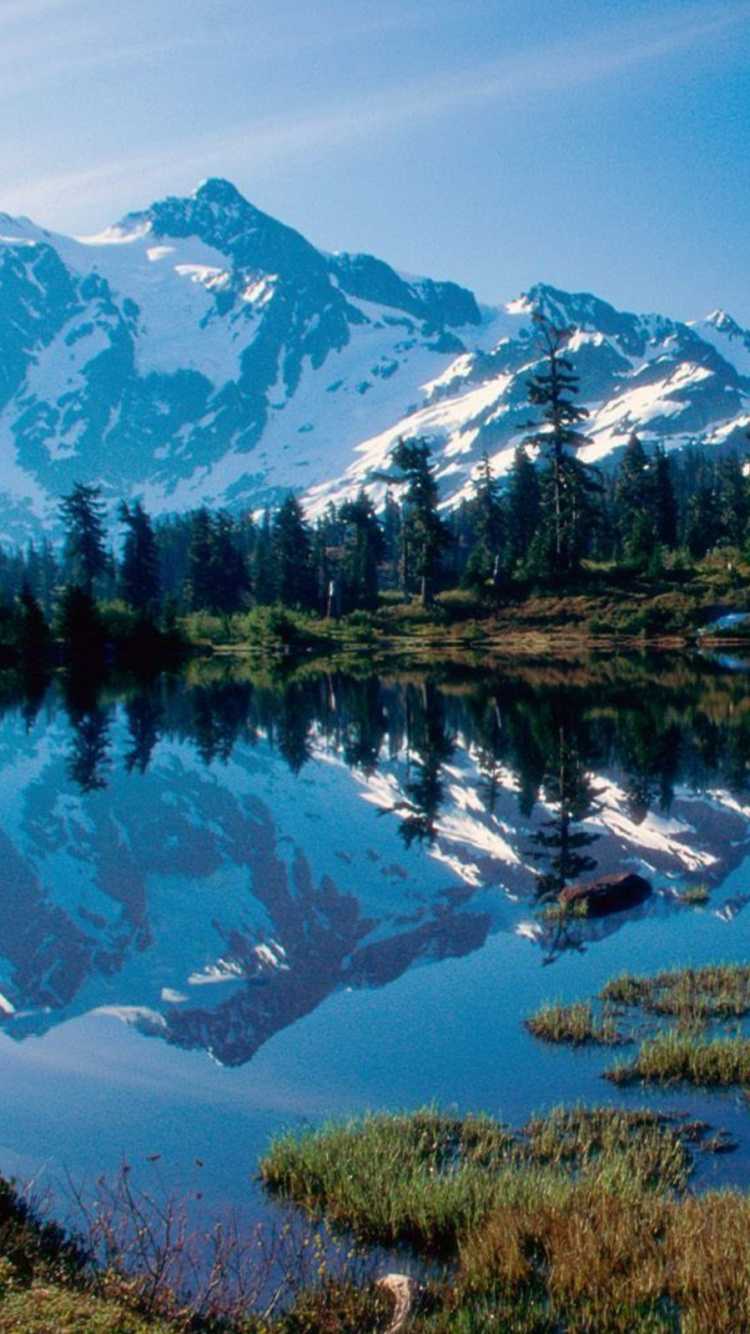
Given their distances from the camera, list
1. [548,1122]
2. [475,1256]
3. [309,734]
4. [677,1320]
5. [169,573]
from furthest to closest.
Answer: [169,573]
[309,734]
[548,1122]
[475,1256]
[677,1320]

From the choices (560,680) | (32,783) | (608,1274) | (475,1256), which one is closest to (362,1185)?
(475,1256)

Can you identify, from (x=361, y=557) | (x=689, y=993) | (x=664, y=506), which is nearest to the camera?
(x=689, y=993)

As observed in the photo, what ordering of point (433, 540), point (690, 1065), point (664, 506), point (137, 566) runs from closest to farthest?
point (690, 1065) → point (433, 540) → point (137, 566) → point (664, 506)

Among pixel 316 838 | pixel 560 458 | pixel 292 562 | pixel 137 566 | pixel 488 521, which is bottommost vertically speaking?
pixel 316 838

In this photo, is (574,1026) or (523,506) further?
(523,506)

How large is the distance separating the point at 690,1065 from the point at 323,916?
292 inches

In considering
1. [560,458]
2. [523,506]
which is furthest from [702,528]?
[523,506]

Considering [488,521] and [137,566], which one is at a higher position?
[488,521]

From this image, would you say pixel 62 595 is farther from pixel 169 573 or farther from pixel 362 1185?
pixel 169 573

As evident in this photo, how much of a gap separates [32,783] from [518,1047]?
21460mm

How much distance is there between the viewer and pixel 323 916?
17.0 m

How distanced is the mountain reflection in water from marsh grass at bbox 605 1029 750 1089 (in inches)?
155

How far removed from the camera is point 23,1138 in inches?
388

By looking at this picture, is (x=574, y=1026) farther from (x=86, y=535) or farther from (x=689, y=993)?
(x=86, y=535)
